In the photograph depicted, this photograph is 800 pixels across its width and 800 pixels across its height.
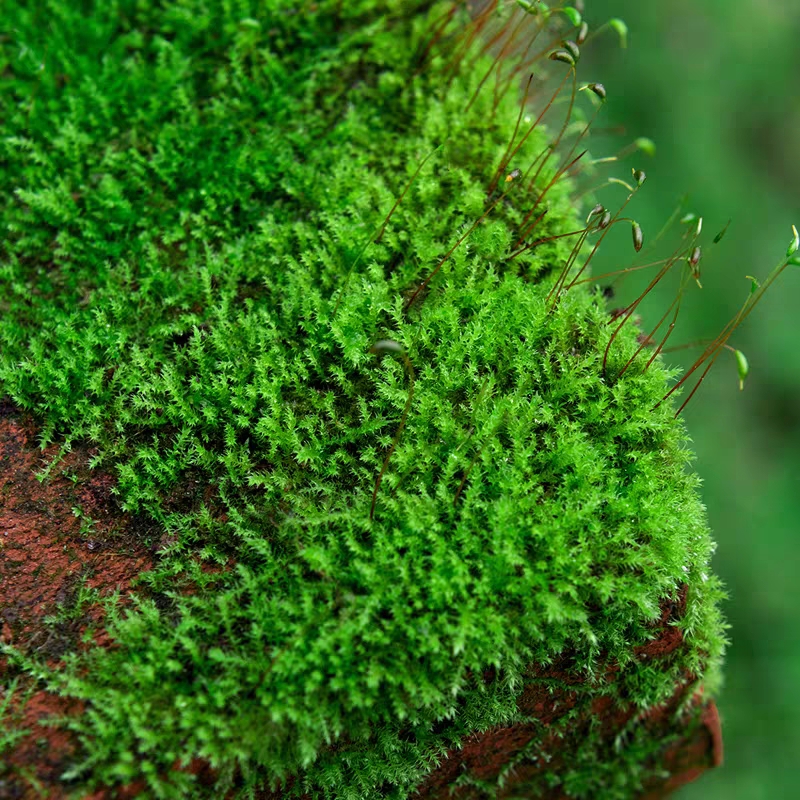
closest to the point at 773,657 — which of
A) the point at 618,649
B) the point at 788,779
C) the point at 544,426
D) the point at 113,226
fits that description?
the point at 788,779

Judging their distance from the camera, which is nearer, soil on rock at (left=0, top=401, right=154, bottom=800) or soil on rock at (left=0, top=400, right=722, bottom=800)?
soil on rock at (left=0, top=401, right=154, bottom=800)

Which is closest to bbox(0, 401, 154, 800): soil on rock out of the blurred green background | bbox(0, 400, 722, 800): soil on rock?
bbox(0, 400, 722, 800): soil on rock

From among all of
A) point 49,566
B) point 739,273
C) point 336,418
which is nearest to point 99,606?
point 49,566

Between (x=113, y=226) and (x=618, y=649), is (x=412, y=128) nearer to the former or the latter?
(x=113, y=226)

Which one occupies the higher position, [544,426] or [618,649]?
[544,426]

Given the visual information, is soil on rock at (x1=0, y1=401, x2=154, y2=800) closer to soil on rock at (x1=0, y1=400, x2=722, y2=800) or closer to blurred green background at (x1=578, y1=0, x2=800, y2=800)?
soil on rock at (x1=0, y1=400, x2=722, y2=800)

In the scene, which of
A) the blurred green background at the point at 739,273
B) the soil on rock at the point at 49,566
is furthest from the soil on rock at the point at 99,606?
the blurred green background at the point at 739,273
